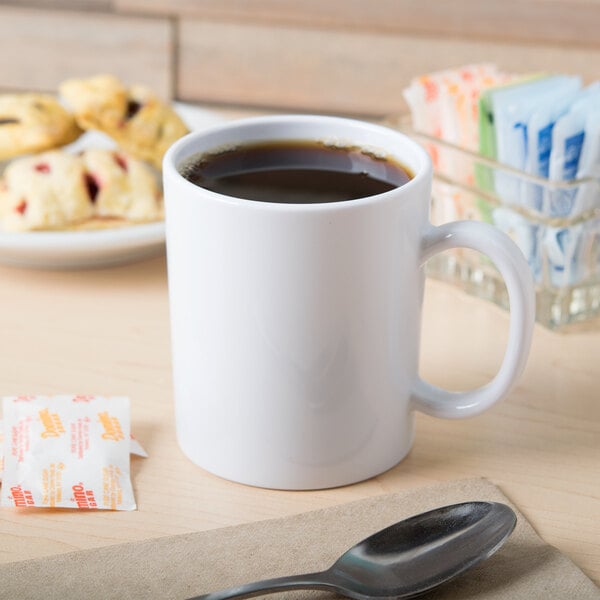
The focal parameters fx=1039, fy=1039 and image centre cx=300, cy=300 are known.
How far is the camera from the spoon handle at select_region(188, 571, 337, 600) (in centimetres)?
46

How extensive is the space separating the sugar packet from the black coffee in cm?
17

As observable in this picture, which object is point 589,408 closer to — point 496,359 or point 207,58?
point 496,359

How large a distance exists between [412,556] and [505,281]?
0.50 feet

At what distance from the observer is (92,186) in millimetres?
838

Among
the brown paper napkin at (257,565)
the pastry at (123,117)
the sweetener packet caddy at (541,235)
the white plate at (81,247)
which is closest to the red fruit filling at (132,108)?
the pastry at (123,117)

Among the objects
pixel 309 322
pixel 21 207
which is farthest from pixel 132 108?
pixel 309 322

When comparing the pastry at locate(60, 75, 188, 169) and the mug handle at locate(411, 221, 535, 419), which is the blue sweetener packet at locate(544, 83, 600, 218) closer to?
the mug handle at locate(411, 221, 535, 419)

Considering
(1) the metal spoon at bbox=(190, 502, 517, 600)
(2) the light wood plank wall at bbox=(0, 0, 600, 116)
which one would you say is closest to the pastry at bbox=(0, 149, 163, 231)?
(1) the metal spoon at bbox=(190, 502, 517, 600)

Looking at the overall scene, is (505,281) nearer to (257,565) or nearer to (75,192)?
(257,565)

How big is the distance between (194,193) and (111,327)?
10.6 inches

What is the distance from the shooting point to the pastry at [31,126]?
855mm

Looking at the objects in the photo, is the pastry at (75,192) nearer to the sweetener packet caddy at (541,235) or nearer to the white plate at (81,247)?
the white plate at (81,247)

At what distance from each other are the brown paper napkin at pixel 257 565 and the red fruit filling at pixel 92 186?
384 millimetres

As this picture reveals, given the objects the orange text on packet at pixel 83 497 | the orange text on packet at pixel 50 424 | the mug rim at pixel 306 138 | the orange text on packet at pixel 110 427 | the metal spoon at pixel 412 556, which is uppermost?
the mug rim at pixel 306 138
